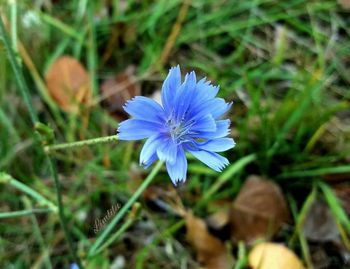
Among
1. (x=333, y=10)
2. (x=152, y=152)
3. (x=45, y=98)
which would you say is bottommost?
(x=45, y=98)

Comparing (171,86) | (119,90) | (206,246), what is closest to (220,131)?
(171,86)

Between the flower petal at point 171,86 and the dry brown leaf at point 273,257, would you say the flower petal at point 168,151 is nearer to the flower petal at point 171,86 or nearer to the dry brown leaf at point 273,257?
the flower petal at point 171,86

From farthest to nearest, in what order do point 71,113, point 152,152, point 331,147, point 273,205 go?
point 71,113 → point 331,147 → point 273,205 → point 152,152

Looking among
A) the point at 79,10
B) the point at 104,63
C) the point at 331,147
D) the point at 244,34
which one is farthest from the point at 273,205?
the point at 79,10

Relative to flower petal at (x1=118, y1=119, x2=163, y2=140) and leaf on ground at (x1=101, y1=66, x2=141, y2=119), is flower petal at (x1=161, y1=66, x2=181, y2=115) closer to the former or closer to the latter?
flower petal at (x1=118, y1=119, x2=163, y2=140)

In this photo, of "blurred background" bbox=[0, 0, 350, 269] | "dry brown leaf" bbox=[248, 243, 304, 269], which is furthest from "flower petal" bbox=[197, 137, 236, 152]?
"dry brown leaf" bbox=[248, 243, 304, 269]

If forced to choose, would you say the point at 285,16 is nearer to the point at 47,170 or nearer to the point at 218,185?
the point at 218,185
